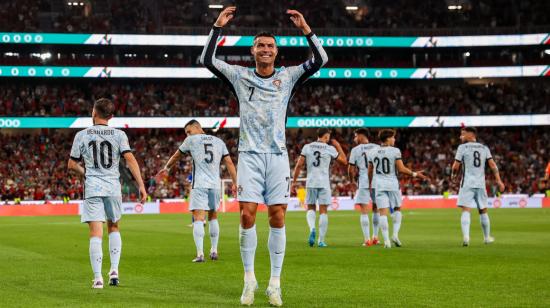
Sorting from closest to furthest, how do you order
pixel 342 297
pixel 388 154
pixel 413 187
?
pixel 342 297 < pixel 388 154 < pixel 413 187

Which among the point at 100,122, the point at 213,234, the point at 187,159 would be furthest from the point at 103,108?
the point at 187,159

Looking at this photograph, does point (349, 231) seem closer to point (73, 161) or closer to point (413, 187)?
point (73, 161)

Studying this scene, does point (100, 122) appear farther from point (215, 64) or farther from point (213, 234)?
point (213, 234)

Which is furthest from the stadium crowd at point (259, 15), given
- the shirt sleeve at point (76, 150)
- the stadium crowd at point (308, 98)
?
the shirt sleeve at point (76, 150)

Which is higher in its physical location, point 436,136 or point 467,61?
point 467,61

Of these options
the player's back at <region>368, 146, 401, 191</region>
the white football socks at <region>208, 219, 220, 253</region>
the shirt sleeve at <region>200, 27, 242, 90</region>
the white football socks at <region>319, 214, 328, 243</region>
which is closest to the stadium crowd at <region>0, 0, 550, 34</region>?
the white football socks at <region>319, 214, 328, 243</region>

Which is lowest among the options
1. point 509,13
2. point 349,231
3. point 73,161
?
point 349,231

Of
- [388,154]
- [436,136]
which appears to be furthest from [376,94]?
[388,154]

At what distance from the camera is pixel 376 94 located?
6931 cm

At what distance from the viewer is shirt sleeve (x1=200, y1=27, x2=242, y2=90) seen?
29.6ft

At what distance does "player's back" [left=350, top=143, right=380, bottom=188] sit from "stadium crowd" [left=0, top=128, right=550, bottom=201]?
29.4 m

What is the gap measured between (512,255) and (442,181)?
4161cm

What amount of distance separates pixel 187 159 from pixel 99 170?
47550 millimetres

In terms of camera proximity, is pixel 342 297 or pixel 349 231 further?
pixel 349 231
